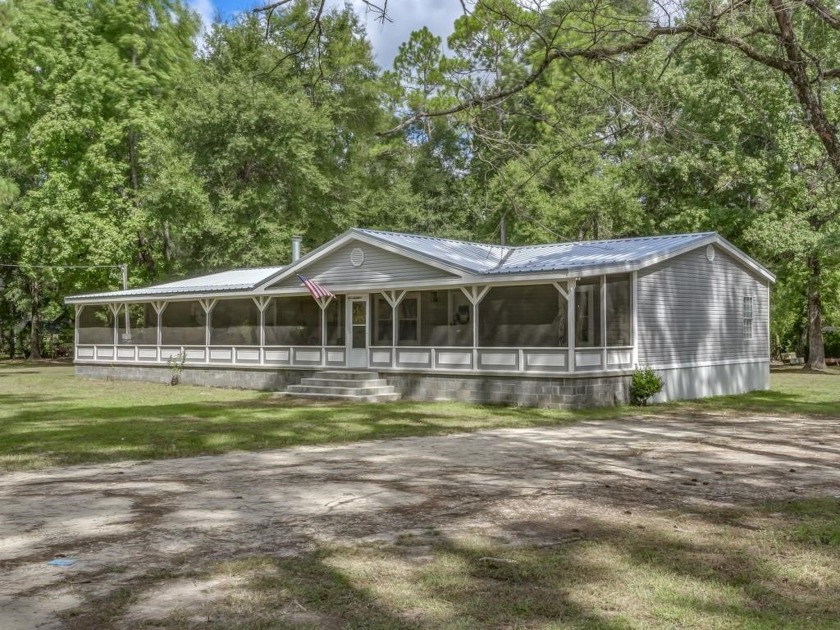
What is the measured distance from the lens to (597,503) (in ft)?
24.0

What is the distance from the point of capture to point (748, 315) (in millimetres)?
22812

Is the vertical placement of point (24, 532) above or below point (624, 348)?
below

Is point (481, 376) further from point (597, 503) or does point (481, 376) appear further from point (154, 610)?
point (154, 610)

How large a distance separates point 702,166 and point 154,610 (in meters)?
5.70

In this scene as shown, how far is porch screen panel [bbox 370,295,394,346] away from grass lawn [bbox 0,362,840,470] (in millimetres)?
3350

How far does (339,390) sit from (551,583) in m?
16.1

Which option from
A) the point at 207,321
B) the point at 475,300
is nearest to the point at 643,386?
the point at 475,300

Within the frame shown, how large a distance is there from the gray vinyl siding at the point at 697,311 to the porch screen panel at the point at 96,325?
19.7m

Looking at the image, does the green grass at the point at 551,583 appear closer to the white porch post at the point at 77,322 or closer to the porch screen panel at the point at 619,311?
the porch screen panel at the point at 619,311

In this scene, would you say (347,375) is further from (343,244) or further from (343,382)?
(343,244)

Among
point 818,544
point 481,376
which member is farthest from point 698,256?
point 818,544

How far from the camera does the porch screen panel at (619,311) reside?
18562 millimetres

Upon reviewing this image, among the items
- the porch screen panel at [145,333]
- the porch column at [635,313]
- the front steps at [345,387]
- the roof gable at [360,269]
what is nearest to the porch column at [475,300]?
the roof gable at [360,269]

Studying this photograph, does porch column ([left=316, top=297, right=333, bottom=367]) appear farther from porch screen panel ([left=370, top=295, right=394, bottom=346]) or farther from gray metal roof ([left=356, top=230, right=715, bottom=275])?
gray metal roof ([left=356, top=230, right=715, bottom=275])
